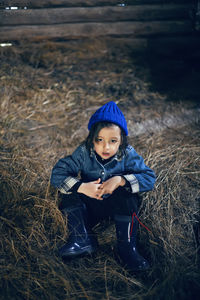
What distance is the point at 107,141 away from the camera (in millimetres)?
1562

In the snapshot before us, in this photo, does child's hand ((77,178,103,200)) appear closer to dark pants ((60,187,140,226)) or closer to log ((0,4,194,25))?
dark pants ((60,187,140,226))

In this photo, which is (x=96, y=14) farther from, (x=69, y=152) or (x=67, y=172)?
(x=67, y=172)

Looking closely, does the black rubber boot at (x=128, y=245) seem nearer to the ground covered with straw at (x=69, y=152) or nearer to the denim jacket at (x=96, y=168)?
the ground covered with straw at (x=69, y=152)

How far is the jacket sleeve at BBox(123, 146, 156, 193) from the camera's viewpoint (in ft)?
5.28

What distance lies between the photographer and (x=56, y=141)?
274 centimetres

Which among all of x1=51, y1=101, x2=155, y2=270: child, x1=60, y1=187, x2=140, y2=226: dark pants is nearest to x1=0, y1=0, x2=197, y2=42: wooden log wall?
x1=51, y1=101, x2=155, y2=270: child

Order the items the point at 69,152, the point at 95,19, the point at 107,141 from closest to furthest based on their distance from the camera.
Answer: the point at 107,141
the point at 69,152
the point at 95,19

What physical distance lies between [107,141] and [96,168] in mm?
254

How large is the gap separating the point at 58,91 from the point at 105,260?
100 inches

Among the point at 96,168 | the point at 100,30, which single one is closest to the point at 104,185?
the point at 96,168

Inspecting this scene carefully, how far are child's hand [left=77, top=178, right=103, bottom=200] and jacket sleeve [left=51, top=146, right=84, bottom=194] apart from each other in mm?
55

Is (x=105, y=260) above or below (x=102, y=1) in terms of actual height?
below

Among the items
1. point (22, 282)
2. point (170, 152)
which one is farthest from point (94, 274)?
point (170, 152)

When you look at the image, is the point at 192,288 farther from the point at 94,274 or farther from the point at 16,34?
the point at 16,34
